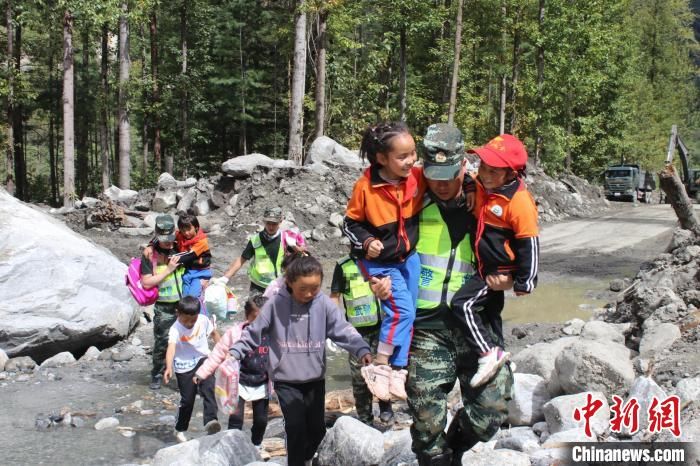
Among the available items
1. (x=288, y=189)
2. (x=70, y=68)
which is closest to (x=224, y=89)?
(x=70, y=68)

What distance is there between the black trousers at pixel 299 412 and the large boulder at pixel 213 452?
44 centimetres

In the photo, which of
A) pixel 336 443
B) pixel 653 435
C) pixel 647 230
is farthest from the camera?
pixel 647 230

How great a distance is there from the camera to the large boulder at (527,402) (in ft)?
17.7

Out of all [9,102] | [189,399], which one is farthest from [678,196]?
[9,102]

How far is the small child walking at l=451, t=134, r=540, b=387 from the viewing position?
3137 mm

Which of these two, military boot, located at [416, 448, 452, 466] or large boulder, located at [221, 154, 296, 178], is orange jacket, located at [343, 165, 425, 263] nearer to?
military boot, located at [416, 448, 452, 466]

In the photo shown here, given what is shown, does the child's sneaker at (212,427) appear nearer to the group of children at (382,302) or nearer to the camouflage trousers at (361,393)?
the group of children at (382,302)

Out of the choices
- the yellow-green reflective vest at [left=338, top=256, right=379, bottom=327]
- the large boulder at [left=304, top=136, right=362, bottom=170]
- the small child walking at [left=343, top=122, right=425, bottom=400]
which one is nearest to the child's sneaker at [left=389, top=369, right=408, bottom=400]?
the small child walking at [left=343, top=122, right=425, bottom=400]

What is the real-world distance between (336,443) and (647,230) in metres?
20.4

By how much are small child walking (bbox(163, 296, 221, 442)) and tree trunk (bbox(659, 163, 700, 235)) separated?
26.3ft

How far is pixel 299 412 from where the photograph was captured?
4.04m

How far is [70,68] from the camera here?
19.2 metres

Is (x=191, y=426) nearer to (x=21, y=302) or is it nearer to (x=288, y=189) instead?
(x=21, y=302)

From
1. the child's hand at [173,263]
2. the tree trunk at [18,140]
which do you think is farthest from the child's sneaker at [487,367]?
the tree trunk at [18,140]
